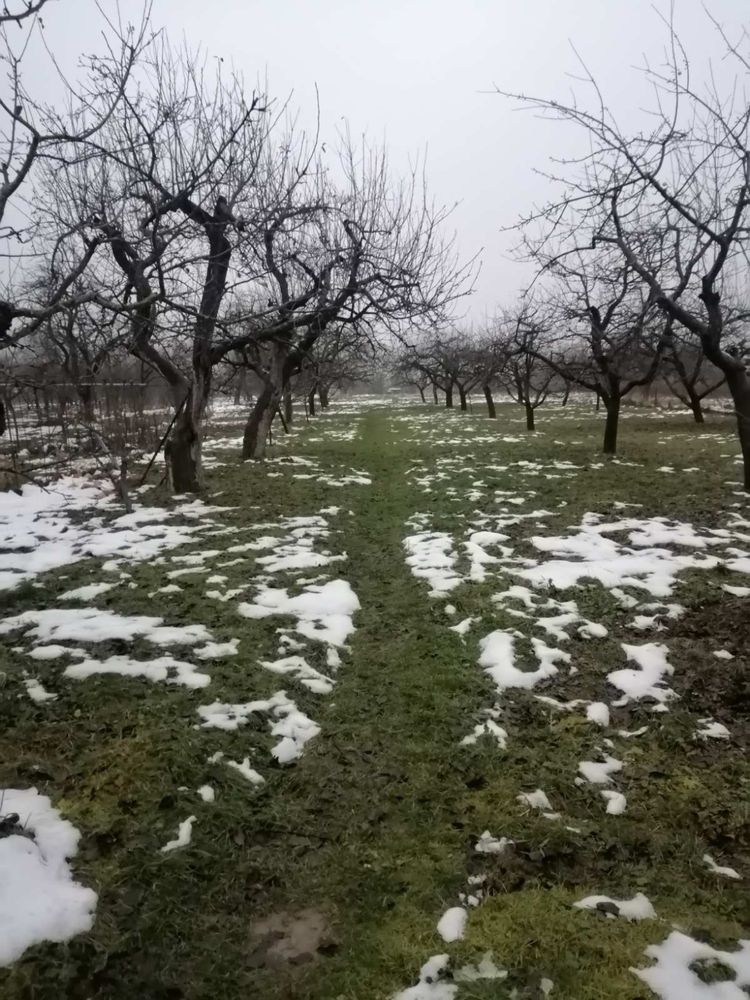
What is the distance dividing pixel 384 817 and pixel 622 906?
3.53ft

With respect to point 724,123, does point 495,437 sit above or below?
below

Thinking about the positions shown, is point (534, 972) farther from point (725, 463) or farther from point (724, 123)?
point (725, 463)

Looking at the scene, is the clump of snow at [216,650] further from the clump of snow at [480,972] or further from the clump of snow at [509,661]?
the clump of snow at [480,972]

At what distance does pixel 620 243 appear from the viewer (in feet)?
27.9

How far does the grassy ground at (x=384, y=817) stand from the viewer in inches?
86.0

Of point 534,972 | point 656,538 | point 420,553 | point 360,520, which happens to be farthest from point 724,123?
point 534,972

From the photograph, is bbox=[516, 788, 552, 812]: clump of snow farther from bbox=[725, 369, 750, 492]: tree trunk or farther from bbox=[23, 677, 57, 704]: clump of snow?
bbox=[725, 369, 750, 492]: tree trunk

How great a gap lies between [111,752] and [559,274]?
10.9m

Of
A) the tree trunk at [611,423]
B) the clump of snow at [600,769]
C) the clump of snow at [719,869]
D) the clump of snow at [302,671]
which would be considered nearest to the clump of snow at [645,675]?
the clump of snow at [600,769]

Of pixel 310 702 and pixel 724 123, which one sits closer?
pixel 310 702

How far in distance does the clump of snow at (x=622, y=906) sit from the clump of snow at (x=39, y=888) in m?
1.91

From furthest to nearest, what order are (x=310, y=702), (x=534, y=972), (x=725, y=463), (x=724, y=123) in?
(x=725, y=463), (x=724, y=123), (x=310, y=702), (x=534, y=972)

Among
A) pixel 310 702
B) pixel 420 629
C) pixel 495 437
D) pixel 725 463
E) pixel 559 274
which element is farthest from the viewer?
pixel 495 437

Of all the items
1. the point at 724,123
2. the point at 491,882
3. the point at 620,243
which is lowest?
the point at 491,882
